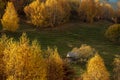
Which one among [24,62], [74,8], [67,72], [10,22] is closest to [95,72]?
[67,72]

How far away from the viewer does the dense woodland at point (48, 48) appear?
5588cm

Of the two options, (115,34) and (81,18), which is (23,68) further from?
(81,18)

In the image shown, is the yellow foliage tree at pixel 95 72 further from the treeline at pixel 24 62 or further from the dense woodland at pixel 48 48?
the treeline at pixel 24 62

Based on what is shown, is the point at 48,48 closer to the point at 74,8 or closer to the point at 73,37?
the point at 73,37

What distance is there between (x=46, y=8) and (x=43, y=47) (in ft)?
104

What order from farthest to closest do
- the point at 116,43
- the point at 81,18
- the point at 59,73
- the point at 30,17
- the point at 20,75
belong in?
the point at 81,18 < the point at 30,17 < the point at 116,43 < the point at 59,73 < the point at 20,75

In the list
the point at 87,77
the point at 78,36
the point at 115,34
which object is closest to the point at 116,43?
the point at 115,34

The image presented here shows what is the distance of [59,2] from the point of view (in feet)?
493

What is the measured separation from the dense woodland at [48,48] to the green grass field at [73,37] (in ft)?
8.03

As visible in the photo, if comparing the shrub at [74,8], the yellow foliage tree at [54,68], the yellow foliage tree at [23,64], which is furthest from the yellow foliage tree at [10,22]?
the yellow foliage tree at [23,64]

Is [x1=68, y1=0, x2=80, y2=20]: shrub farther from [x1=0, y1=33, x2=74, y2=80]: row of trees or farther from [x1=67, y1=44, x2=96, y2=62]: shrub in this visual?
[x1=0, y1=33, x2=74, y2=80]: row of trees

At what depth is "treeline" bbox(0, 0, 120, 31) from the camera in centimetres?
13975

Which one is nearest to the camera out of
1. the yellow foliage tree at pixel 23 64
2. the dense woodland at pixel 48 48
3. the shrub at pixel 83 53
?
the yellow foliage tree at pixel 23 64

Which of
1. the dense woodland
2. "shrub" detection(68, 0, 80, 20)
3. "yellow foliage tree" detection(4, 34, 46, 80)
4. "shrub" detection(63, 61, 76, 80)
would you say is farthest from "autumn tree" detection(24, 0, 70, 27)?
"yellow foliage tree" detection(4, 34, 46, 80)
